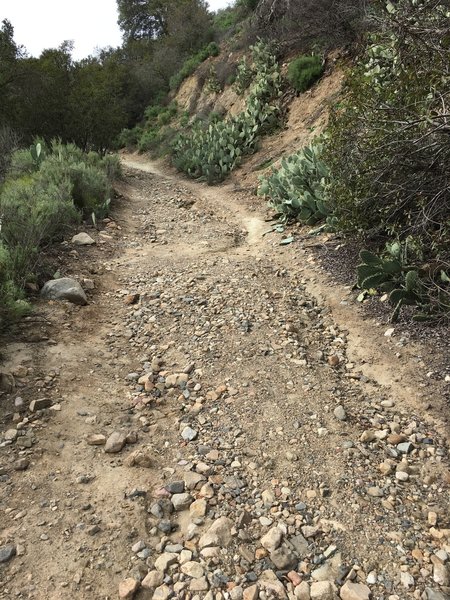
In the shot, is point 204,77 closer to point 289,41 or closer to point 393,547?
point 289,41

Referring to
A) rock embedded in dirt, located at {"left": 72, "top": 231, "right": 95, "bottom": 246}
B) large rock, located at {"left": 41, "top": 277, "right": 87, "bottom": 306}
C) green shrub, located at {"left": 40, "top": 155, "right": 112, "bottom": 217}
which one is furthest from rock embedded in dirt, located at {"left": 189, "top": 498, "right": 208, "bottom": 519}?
green shrub, located at {"left": 40, "top": 155, "right": 112, "bottom": 217}

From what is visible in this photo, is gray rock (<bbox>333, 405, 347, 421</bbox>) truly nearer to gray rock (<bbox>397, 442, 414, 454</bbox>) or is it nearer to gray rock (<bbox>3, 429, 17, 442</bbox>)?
gray rock (<bbox>397, 442, 414, 454</bbox>)

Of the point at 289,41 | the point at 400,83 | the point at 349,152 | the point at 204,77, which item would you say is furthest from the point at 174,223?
the point at 204,77

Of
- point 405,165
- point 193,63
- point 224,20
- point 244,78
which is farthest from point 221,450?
point 224,20

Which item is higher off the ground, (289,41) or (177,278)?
(289,41)

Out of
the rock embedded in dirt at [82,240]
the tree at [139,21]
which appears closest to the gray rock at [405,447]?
the rock embedded in dirt at [82,240]

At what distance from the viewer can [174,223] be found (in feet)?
27.4

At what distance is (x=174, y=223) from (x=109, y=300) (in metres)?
3.36

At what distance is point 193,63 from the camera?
21969 mm

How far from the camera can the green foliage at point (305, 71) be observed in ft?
40.8

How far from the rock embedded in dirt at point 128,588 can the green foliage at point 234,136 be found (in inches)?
419

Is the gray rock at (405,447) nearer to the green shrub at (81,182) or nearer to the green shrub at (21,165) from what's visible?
the green shrub at (81,182)

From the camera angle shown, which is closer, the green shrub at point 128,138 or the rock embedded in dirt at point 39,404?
the rock embedded in dirt at point 39,404

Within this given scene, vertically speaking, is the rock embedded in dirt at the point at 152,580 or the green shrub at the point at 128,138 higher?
the green shrub at the point at 128,138
